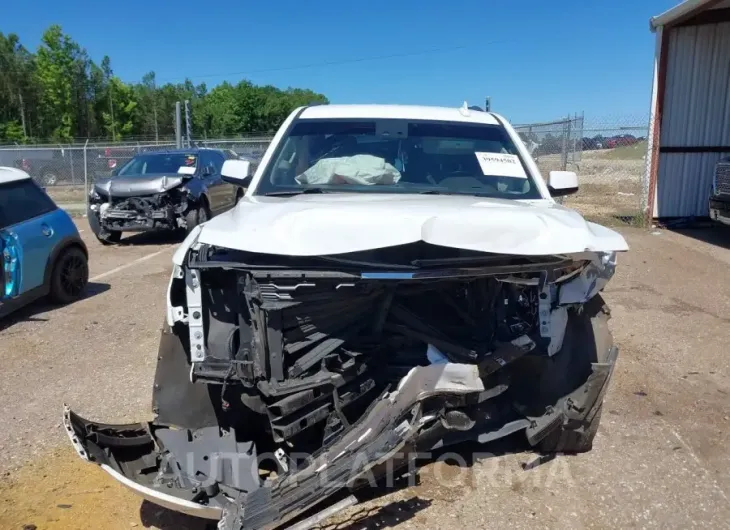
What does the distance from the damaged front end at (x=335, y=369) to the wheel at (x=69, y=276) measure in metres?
4.43

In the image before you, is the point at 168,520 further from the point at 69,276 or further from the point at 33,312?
the point at 69,276

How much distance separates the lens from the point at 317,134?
14.7ft

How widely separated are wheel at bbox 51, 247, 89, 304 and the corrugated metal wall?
413 inches

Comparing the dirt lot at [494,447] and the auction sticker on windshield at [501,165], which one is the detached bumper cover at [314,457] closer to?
the dirt lot at [494,447]

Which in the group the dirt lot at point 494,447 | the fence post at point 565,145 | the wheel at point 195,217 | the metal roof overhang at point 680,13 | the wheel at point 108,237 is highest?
the metal roof overhang at point 680,13

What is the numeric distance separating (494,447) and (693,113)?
11.2m

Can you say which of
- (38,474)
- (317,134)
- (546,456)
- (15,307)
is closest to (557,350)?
(546,456)

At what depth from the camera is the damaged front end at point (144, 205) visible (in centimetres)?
1136

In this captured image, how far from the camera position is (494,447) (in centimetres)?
373

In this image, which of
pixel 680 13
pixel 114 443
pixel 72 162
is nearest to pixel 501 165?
pixel 114 443

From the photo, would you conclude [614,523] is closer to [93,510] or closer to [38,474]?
[93,510]

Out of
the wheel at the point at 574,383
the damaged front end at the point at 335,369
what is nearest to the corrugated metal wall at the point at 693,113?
the wheel at the point at 574,383

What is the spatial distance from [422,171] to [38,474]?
287 centimetres

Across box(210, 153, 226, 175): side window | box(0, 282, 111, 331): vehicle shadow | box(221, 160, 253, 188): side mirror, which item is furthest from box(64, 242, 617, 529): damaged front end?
box(210, 153, 226, 175): side window
